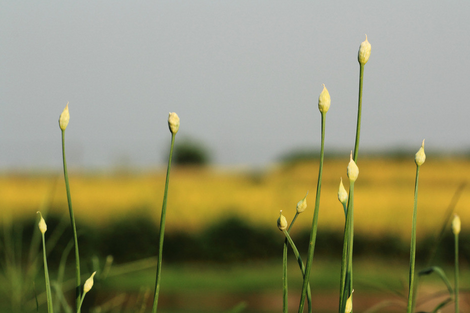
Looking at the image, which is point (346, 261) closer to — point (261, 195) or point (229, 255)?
point (229, 255)

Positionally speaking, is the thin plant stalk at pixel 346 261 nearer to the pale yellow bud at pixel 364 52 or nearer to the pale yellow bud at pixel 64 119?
the pale yellow bud at pixel 364 52

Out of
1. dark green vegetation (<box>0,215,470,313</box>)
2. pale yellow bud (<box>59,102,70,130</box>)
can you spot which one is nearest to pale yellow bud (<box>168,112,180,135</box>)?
pale yellow bud (<box>59,102,70,130</box>)

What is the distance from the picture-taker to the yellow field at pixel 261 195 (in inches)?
275

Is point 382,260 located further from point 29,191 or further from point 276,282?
point 29,191

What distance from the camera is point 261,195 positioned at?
7773 millimetres

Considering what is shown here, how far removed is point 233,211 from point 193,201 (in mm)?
902

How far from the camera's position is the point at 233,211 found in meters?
7.08

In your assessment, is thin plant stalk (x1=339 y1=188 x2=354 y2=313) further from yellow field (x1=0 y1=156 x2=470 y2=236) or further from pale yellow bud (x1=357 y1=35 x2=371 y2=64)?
yellow field (x1=0 y1=156 x2=470 y2=236)

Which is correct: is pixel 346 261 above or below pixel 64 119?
below

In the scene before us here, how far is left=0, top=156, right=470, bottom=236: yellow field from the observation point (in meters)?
7.00

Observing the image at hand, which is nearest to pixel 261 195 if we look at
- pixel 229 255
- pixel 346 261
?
pixel 229 255

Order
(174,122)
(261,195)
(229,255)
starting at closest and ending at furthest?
(174,122)
(229,255)
(261,195)

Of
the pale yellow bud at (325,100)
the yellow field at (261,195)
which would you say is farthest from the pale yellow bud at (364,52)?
the yellow field at (261,195)

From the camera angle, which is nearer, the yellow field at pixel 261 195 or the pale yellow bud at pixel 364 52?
the pale yellow bud at pixel 364 52
